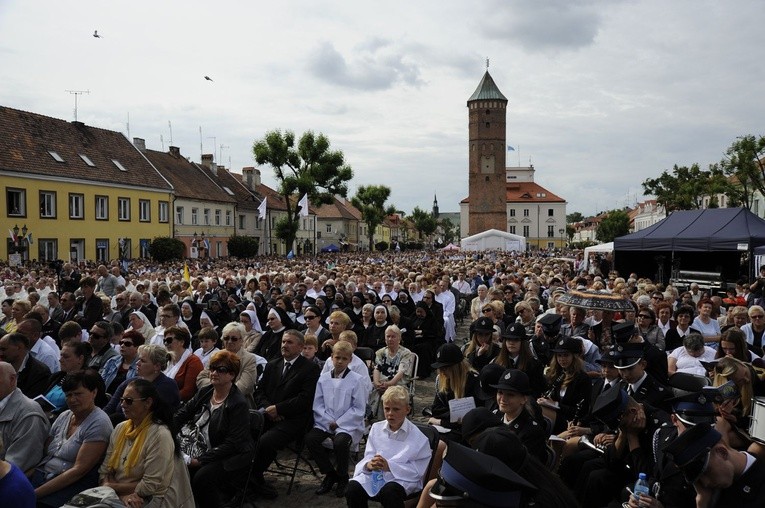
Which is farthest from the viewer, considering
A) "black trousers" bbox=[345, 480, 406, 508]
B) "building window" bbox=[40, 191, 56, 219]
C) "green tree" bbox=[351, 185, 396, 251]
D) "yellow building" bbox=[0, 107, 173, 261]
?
"green tree" bbox=[351, 185, 396, 251]

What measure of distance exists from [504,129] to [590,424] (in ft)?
281

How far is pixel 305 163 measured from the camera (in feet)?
161

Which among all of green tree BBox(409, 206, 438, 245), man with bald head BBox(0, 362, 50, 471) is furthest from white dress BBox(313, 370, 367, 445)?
green tree BBox(409, 206, 438, 245)

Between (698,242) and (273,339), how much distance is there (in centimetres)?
1455

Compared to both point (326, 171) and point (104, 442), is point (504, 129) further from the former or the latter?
point (104, 442)

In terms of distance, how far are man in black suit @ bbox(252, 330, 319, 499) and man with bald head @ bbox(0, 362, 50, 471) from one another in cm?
202

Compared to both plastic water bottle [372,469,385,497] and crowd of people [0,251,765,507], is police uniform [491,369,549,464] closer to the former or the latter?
crowd of people [0,251,765,507]

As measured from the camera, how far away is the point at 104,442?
4.29 m

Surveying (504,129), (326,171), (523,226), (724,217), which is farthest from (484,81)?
(724,217)

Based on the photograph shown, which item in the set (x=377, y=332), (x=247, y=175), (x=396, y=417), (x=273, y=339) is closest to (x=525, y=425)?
(x=396, y=417)

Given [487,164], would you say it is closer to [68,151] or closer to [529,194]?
[529,194]

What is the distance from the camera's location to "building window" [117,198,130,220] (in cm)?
3897

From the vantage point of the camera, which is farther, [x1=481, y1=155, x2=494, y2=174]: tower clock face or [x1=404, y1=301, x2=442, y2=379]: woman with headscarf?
[x1=481, y1=155, x2=494, y2=174]: tower clock face

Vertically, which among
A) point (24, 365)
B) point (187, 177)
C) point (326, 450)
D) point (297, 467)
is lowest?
point (297, 467)
